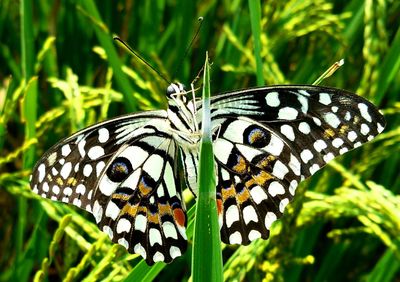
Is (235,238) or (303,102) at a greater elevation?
(303,102)

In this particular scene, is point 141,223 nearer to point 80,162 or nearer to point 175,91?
point 80,162

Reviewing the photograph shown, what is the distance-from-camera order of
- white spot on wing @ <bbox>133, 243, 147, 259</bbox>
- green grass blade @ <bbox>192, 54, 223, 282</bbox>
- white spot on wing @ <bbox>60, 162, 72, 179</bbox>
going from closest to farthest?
green grass blade @ <bbox>192, 54, 223, 282</bbox> → white spot on wing @ <bbox>133, 243, 147, 259</bbox> → white spot on wing @ <bbox>60, 162, 72, 179</bbox>

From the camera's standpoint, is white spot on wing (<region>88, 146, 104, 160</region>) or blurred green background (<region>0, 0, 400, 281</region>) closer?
white spot on wing (<region>88, 146, 104, 160</region>)

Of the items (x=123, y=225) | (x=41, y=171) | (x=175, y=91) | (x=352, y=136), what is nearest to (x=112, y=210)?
(x=123, y=225)

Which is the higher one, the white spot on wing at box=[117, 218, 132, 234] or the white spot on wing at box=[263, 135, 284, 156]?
the white spot on wing at box=[263, 135, 284, 156]

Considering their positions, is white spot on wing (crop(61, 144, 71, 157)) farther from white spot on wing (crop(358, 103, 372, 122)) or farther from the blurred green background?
white spot on wing (crop(358, 103, 372, 122))

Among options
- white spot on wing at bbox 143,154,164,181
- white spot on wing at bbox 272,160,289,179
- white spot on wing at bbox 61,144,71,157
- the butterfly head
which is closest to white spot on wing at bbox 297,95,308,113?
white spot on wing at bbox 272,160,289,179

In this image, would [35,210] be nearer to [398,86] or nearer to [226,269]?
[226,269]

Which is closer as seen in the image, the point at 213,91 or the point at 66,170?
the point at 66,170

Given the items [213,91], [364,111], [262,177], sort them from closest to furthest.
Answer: [364,111], [262,177], [213,91]
